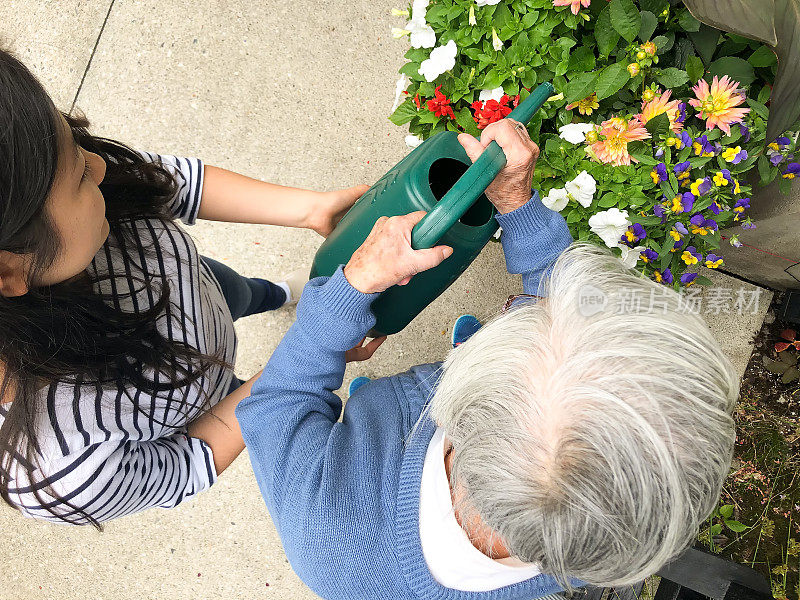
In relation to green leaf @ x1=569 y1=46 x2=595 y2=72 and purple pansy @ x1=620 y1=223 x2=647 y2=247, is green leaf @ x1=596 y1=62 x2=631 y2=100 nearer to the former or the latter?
green leaf @ x1=569 y1=46 x2=595 y2=72

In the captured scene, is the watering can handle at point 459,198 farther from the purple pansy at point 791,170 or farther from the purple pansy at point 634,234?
the purple pansy at point 791,170

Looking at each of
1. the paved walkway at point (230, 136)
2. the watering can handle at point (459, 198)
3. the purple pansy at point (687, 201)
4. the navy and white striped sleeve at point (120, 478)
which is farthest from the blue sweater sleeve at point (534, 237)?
the paved walkway at point (230, 136)

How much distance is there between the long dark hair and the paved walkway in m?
0.87

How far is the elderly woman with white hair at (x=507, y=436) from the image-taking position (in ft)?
1.93

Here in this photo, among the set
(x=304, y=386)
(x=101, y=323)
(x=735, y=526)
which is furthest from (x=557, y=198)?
(x=735, y=526)

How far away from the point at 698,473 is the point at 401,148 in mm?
1474

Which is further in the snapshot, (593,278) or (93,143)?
(93,143)

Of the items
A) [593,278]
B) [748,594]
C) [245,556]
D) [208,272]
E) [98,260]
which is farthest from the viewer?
[245,556]

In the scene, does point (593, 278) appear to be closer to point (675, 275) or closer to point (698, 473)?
point (698, 473)

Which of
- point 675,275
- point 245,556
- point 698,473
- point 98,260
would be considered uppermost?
point 98,260

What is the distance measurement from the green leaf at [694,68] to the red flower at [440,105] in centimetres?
49

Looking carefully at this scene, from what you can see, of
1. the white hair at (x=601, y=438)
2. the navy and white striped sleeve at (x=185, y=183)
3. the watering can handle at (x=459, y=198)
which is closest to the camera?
the white hair at (x=601, y=438)

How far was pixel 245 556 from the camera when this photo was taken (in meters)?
1.74

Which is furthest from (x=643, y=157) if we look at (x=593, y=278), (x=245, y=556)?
(x=245, y=556)
